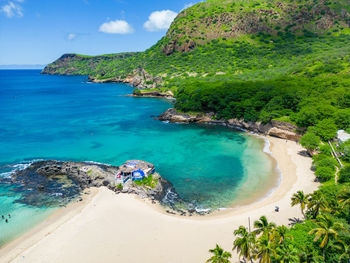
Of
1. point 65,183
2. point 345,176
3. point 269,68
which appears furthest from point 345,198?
point 269,68

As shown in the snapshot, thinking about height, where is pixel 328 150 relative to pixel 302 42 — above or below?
below

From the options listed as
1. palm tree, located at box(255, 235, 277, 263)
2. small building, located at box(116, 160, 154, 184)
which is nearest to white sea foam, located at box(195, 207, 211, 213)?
small building, located at box(116, 160, 154, 184)

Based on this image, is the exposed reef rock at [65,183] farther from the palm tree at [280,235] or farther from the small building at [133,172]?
the palm tree at [280,235]

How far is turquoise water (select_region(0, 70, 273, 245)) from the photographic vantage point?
40.7 metres

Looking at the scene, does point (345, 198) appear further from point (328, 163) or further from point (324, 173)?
point (328, 163)

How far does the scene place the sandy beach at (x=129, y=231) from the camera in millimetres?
27078

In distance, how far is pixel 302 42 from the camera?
176625 mm

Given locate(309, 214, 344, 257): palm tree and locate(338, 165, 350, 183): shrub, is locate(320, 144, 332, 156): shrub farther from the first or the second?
locate(309, 214, 344, 257): palm tree

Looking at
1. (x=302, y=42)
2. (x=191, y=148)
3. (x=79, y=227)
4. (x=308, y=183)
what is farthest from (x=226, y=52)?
(x=79, y=227)

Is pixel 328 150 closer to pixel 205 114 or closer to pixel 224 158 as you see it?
pixel 224 158

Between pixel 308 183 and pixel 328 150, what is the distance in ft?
33.1

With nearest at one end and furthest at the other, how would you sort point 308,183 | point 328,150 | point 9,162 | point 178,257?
Answer: point 178,257 → point 308,183 → point 328,150 → point 9,162

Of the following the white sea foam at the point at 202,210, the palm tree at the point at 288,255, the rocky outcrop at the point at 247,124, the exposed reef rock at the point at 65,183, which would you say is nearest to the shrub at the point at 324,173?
the white sea foam at the point at 202,210

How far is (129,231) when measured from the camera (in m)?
31.0
